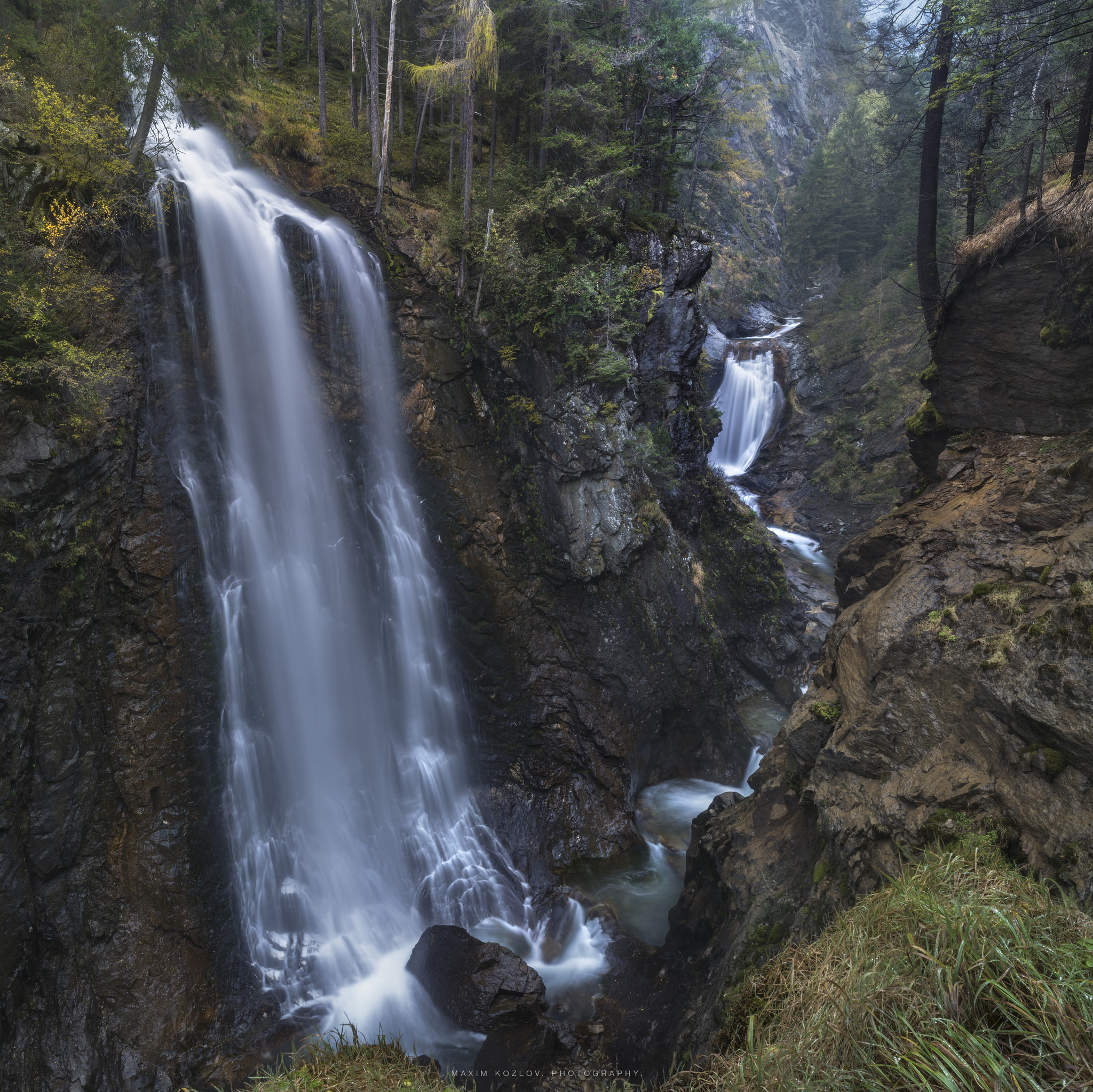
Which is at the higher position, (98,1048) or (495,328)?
(495,328)

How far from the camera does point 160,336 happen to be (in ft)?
30.8

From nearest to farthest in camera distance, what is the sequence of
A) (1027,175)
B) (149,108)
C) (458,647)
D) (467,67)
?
(1027,175) → (149,108) → (467,67) → (458,647)

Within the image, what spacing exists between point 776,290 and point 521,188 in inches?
972

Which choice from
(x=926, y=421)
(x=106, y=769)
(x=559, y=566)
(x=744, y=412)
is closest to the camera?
(x=106, y=769)

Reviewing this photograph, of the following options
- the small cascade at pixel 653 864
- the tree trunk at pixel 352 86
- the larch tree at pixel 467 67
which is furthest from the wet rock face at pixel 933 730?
the tree trunk at pixel 352 86

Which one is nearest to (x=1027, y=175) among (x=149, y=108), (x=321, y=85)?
(x=149, y=108)

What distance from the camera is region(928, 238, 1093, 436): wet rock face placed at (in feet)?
21.5

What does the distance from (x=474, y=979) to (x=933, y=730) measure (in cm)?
660

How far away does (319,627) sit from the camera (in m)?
10.5

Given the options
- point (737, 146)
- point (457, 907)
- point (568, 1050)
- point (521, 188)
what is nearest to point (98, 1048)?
point (457, 907)

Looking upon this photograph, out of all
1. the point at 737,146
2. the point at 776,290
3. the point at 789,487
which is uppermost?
the point at 737,146

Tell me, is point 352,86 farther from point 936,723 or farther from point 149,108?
point 936,723

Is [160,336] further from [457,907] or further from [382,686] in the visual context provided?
[457,907]

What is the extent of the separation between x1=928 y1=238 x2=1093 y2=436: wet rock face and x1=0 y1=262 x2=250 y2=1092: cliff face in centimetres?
1154
